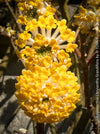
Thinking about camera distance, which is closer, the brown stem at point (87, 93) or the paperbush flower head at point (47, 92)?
the paperbush flower head at point (47, 92)

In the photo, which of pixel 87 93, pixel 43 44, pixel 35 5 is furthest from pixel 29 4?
pixel 87 93

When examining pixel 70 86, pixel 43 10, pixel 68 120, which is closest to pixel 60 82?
pixel 70 86

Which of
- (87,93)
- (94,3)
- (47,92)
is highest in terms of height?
(94,3)

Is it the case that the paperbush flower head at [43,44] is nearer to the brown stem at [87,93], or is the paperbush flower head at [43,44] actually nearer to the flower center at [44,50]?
the flower center at [44,50]

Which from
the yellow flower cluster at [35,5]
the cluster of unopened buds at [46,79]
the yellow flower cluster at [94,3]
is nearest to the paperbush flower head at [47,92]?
the cluster of unopened buds at [46,79]

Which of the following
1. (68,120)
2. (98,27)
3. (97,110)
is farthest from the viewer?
(68,120)

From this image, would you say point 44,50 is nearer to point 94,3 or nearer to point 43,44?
point 43,44

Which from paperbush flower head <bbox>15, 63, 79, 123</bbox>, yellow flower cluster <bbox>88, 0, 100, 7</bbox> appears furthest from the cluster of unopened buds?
yellow flower cluster <bbox>88, 0, 100, 7</bbox>

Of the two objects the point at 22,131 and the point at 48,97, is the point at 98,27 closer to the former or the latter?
the point at 48,97
